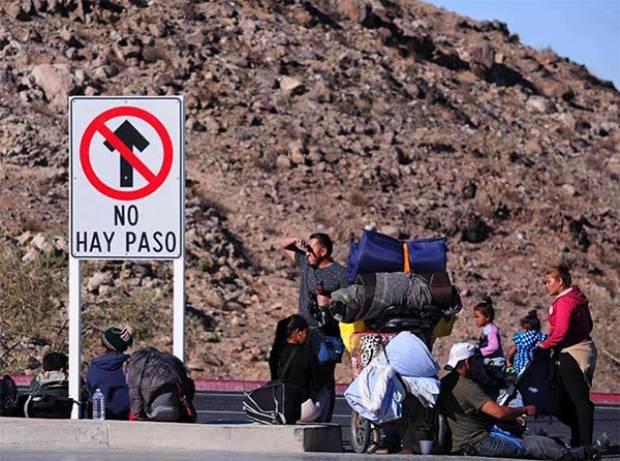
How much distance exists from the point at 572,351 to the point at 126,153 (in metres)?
4.01

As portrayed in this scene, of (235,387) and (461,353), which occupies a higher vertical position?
(461,353)

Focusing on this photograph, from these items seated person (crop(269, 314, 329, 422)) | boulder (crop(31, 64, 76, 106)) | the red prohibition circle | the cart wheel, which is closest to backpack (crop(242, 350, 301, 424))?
seated person (crop(269, 314, 329, 422))

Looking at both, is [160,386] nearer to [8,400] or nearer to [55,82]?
[8,400]

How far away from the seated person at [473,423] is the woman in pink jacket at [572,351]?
679 millimetres

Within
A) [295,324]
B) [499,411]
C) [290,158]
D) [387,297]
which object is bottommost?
[499,411]

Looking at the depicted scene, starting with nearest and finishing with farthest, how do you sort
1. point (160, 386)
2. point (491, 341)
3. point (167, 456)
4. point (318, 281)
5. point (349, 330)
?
point (167, 456)
point (160, 386)
point (349, 330)
point (318, 281)
point (491, 341)

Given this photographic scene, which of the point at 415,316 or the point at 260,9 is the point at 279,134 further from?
the point at 415,316

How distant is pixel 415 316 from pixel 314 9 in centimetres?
4095

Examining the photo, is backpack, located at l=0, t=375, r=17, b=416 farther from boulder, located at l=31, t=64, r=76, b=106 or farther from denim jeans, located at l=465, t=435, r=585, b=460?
boulder, located at l=31, t=64, r=76, b=106

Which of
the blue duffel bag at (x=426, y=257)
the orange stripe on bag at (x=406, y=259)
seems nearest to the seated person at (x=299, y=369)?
the orange stripe on bag at (x=406, y=259)

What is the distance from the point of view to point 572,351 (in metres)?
14.0

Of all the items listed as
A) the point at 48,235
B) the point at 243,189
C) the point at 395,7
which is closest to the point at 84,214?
the point at 48,235

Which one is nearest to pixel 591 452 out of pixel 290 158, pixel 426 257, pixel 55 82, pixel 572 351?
pixel 572 351

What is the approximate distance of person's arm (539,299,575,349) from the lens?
543 inches
